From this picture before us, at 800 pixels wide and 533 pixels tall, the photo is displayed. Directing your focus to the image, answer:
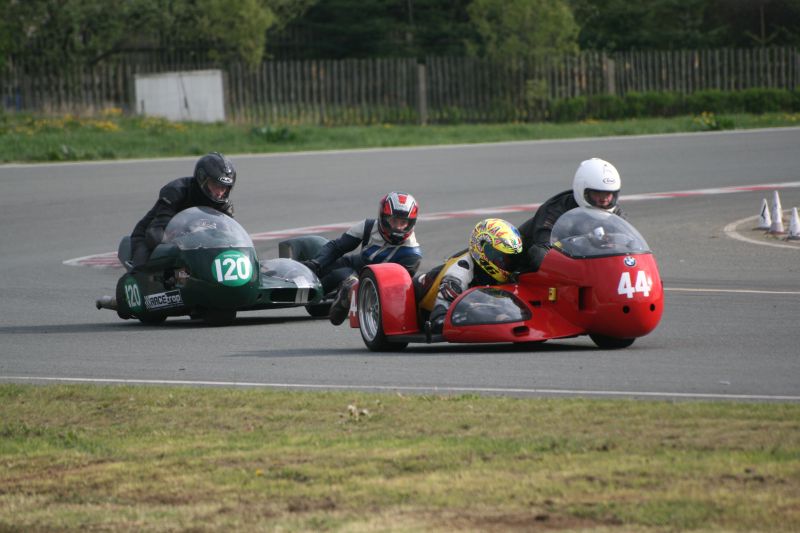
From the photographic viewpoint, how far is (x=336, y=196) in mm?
23891

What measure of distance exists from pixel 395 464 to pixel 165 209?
287 inches

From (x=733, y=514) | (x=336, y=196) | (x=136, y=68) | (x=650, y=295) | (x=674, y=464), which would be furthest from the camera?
(x=136, y=68)

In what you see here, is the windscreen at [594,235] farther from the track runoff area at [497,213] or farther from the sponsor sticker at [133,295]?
the sponsor sticker at [133,295]

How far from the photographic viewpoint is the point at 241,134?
107 feet

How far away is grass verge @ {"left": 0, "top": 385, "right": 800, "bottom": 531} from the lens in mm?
5961

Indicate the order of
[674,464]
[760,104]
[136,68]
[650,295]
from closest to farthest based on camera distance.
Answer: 1. [674,464]
2. [650,295]
3. [760,104]
4. [136,68]

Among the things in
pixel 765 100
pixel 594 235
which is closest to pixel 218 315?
pixel 594 235

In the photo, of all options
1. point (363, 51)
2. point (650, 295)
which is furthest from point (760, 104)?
point (650, 295)

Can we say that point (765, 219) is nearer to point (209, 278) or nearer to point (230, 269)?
point (230, 269)

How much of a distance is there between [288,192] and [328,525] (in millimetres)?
18830

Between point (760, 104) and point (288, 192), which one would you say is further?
point (760, 104)

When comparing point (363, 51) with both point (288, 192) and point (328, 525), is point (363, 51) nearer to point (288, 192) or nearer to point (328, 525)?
point (288, 192)

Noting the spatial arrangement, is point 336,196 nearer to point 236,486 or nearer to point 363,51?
point 236,486

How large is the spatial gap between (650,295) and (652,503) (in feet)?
14.3
